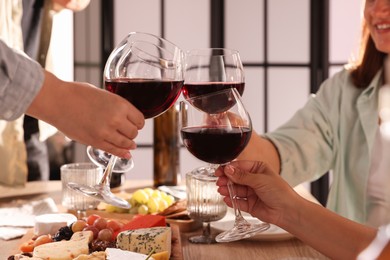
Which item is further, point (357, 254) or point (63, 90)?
point (357, 254)

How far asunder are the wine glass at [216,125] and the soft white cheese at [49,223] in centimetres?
49

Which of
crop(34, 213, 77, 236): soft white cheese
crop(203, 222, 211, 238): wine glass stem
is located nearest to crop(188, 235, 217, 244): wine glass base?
crop(203, 222, 211, 238): wine glass stem

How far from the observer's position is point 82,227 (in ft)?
5.58

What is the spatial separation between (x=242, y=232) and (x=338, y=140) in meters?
1.07

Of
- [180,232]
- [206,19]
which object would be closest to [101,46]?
[206,19]

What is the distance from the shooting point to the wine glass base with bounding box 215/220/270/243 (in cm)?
148

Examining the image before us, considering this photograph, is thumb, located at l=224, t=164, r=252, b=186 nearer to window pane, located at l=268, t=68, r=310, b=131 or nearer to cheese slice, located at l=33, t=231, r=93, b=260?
cheese slice, located at l=33, t=231, r=93, b=260

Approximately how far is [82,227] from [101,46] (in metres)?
2.97

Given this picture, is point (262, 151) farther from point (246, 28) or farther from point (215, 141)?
point (246, 28)

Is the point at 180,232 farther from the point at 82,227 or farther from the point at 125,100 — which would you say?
the point at 125,100

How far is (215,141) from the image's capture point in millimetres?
1414

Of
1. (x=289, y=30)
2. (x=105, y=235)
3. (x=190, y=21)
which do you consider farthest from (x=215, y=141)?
(x=289, y=30)

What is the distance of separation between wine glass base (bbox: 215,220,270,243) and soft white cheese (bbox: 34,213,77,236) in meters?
0.46

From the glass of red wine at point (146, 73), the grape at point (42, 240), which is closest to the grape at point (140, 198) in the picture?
the grape at point (42, 240)
